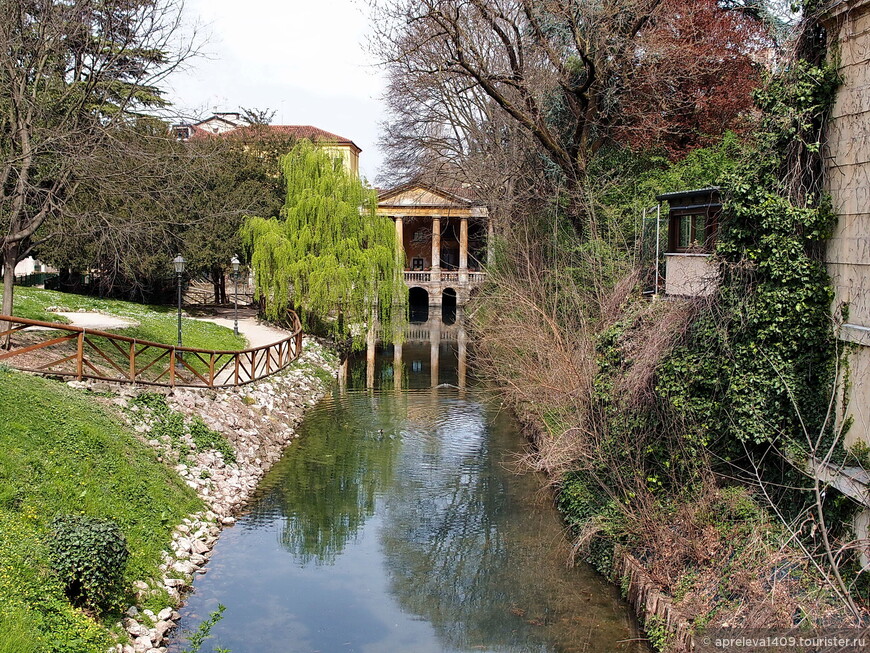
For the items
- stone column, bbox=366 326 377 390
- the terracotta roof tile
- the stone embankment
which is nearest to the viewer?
the stone embankment

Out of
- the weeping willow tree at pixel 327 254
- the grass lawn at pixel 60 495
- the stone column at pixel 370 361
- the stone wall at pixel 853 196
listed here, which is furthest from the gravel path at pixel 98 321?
the stone wall at pixel 853 196

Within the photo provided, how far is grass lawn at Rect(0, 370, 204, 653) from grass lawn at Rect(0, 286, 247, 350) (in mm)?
8301

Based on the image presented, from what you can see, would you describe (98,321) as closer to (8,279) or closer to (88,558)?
(8,279)

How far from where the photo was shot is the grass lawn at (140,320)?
20.9 m

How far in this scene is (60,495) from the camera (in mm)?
9773

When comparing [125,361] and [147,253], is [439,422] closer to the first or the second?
[125,361]

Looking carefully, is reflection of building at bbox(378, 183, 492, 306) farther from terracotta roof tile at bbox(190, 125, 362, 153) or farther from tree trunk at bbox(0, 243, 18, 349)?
tree trunk at bbox(0, 243, 18, 349)

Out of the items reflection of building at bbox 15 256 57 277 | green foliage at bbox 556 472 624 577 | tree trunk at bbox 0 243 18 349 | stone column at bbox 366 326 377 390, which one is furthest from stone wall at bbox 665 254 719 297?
reflection of building at bbox 15 256 57 277

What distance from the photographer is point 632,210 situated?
19.7 meters

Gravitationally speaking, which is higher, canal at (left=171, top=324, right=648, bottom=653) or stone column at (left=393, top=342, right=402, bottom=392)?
stone column at (left=393, top=342, right=402, bottom=392)

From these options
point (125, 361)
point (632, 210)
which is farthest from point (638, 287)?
point (125, 361)

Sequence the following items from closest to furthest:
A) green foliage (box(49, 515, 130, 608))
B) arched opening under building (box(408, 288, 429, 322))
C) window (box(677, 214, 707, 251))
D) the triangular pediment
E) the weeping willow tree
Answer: green foliage (box(49, 515, 130, 608))
window (box(677, 214, 707, 251))
the weeping willow tree
the triangular pediment
arched opening under building (box(408, 288, 429, 322))

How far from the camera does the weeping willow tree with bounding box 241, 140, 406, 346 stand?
2755 cm

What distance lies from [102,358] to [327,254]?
11954 mm
